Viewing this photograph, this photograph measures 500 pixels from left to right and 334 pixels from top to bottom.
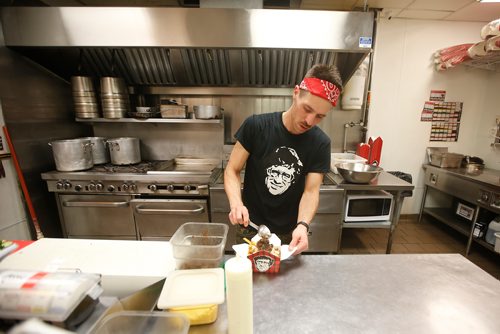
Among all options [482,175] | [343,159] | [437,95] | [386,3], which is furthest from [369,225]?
[386,3]

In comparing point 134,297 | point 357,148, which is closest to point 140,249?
point 134,297

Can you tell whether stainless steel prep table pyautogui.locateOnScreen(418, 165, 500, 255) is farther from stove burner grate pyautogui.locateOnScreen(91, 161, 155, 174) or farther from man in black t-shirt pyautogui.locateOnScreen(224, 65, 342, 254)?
stove burner grate pyautogui.locateOnScreen(91, 161, 155, 174)

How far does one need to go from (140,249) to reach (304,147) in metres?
0.96

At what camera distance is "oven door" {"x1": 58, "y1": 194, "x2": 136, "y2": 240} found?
7.04ft

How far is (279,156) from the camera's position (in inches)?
51.0

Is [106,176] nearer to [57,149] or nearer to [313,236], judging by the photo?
[57,149]

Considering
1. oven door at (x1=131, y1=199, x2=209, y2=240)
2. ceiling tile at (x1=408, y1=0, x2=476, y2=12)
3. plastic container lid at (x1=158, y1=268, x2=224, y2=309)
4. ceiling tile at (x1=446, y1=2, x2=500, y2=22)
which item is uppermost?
ceiling tile at (x1=408, y1=0, x2=476, y2=12)

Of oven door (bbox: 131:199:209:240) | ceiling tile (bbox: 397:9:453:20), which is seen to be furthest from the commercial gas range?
ceiling tile (bbox: 397:9:453:20)

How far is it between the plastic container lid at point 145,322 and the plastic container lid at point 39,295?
0.36ft

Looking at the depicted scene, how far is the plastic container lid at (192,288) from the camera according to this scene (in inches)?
22.7

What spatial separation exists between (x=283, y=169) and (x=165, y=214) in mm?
1389

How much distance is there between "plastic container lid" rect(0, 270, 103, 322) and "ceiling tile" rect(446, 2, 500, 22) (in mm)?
3730

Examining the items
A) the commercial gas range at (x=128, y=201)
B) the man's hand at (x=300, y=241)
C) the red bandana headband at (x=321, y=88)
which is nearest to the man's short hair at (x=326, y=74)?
the red bandana headband at (x=321, y=88)

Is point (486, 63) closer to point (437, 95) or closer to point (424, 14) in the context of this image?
point (437, 95)
